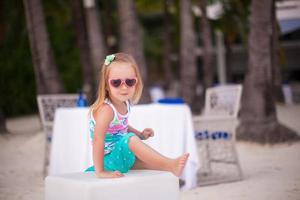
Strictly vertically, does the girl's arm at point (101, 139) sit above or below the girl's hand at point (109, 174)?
above

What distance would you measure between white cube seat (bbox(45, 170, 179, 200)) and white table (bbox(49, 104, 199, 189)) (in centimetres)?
260

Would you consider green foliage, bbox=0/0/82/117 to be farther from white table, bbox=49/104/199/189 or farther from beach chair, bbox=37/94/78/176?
white table, bbox=49/104/199/189

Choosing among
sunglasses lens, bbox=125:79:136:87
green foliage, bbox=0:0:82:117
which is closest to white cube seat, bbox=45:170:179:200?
sunglasses lens, bbox=125:79:136:87

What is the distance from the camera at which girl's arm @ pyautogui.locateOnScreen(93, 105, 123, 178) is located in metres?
4.12

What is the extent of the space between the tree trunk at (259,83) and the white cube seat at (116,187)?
663 centimetres

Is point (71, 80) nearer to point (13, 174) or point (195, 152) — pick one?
point (13, 174)

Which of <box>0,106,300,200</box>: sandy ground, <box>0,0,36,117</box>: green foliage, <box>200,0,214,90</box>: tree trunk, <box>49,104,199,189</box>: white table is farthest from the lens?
<box>0,0,36,117</box>: green foliage

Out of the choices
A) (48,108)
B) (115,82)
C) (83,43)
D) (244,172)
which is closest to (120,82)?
(115,82)

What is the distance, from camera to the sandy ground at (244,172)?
659cm

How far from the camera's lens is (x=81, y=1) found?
639 inches

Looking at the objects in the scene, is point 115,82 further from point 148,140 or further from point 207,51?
point 207,51

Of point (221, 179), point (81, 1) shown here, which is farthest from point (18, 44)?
point (221, 179)

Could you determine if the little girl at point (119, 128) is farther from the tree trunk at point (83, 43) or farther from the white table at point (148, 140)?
the tree trunk at point (83, 43)

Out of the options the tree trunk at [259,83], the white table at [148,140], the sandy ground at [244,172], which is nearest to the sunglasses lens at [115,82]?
the sandy ground at [244,172]
